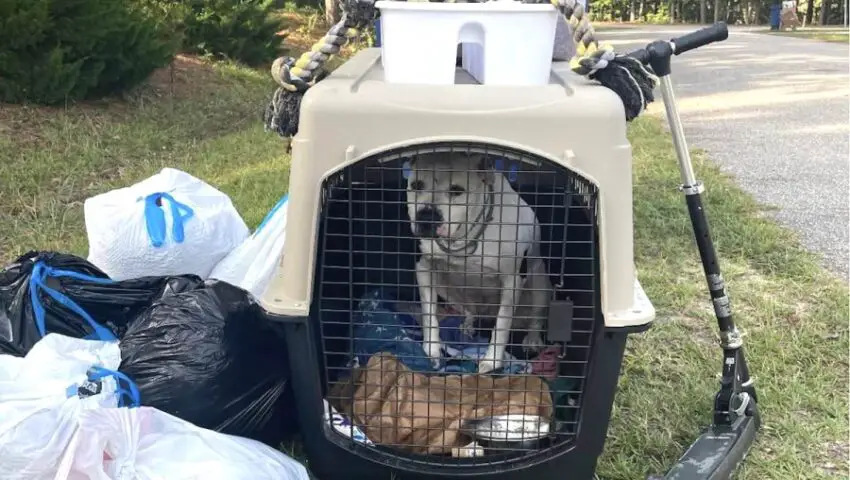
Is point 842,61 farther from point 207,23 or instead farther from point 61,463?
point 61,463

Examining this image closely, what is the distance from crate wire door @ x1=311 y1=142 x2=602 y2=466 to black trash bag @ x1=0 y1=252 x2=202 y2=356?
50 centimetres

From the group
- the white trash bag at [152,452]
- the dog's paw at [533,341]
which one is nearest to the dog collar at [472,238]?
the dog's paw at [533,341]

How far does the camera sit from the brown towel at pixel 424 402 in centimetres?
193

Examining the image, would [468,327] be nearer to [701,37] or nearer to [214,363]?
[214,363]

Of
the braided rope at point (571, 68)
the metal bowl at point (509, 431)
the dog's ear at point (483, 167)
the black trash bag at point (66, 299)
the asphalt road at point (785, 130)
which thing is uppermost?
the braided rope at point (571, 68)

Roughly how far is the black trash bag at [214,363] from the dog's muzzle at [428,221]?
0.50 metres

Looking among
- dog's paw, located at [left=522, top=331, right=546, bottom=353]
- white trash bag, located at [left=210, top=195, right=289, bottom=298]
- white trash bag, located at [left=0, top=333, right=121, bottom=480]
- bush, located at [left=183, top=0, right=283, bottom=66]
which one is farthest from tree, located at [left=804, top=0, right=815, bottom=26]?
white trash bag, located at [left=0, top=333, right=121, bottom=480]

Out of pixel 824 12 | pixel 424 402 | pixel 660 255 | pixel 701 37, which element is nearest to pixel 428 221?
pixel 424 402

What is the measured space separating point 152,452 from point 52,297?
721 millimetres

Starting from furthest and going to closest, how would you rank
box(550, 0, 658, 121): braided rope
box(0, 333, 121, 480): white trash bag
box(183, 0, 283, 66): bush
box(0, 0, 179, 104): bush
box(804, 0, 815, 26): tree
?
box(804, 0, 815, 26): tree → box(183, 0, 283, 66): bush → box(0, 0, 179, 104): bush → box(550, 0, 658, 121): braided rope → box(0, 333, 121, 480): white trash bag

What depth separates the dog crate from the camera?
1.68 metres

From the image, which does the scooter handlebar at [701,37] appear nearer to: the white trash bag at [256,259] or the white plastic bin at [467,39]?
the white plastic bin at [467,39]

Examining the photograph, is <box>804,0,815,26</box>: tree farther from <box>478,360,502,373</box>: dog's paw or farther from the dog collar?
<box>478,360,502,373</box>: dog's paw

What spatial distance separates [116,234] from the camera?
96.5 inches
